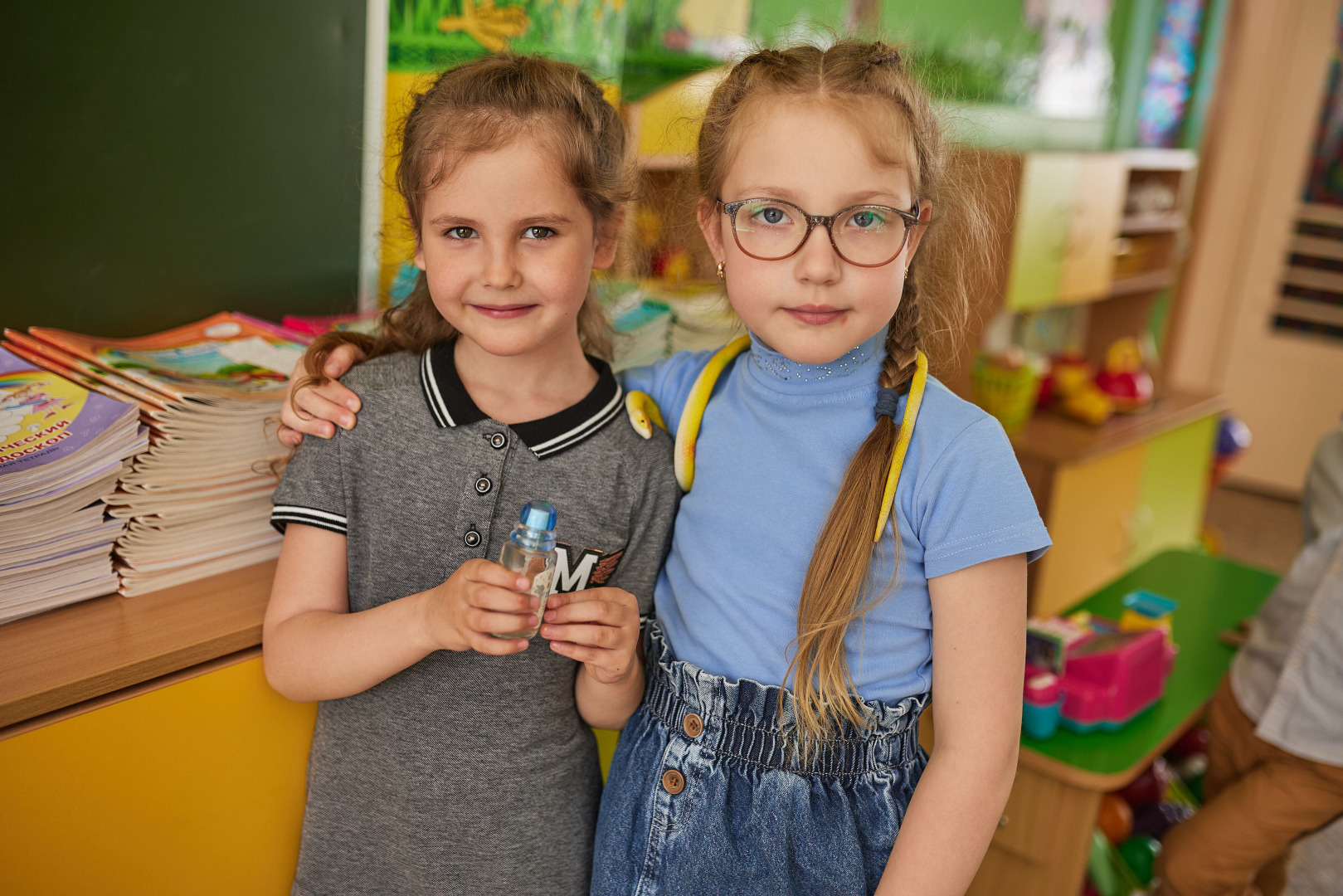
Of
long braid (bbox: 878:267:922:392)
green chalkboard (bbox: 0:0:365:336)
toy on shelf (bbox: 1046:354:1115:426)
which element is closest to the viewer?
long braid (bbox: 878:267:922:392)

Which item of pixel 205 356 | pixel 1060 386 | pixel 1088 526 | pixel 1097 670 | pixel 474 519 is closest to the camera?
pixel 474 519

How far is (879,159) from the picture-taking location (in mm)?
1019

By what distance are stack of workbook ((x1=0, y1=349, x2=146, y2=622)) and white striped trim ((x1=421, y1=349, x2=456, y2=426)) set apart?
31cm

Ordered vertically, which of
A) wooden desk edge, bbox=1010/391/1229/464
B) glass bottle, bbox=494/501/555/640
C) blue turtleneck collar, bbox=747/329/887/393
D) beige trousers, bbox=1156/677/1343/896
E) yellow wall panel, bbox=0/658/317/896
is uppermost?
blue turtleneck collar, bbox=747/329/887/393

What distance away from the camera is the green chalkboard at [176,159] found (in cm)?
125

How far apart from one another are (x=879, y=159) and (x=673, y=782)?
0.69 meters

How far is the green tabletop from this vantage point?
1777 millimetres

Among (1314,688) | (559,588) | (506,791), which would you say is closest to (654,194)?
(559,588)

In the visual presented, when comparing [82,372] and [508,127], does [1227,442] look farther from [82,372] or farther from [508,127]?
[82,372]

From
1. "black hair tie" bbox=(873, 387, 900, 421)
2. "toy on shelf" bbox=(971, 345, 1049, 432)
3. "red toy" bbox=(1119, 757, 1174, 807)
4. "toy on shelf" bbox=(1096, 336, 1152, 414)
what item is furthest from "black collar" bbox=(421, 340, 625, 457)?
"toy on shelf" bbox=(1096, 336, 1152, 414)

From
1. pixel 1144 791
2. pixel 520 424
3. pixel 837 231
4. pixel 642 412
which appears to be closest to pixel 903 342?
pixel 837 231

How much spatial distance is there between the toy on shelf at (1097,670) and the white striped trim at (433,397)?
1.18 m

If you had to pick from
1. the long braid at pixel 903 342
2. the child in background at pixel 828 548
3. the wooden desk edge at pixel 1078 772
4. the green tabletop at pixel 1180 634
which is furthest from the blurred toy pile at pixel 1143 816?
the long braid at pixel 903 342

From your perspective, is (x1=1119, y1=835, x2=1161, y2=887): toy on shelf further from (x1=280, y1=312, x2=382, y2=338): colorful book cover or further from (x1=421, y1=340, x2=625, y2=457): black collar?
(x1=280, y1=312, x2=382, y2=338): colorful book cover
